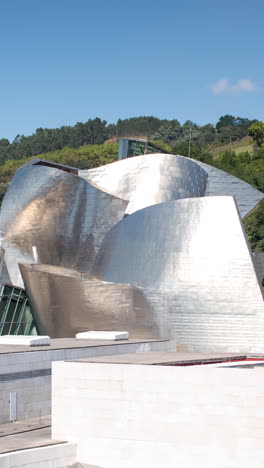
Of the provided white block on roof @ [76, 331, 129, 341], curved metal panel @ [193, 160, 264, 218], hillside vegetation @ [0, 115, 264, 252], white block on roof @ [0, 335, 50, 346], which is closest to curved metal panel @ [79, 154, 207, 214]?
curved metal panel @ [193, 160, 264, 218]

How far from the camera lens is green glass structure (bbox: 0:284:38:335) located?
117 ft

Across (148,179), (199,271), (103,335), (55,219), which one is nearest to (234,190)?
(148,179)

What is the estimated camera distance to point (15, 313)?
3666 cm

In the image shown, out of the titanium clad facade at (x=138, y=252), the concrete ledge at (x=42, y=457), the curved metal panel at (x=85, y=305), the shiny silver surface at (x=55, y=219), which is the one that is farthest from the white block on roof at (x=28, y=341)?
the shiny silver surface at (x=55, y=219)

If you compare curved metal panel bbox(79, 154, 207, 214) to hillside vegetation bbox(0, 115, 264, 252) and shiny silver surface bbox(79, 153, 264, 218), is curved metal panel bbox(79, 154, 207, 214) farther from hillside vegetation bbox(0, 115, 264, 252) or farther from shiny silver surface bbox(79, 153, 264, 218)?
hillside vegetation bbox(0, 115, 264, 252)

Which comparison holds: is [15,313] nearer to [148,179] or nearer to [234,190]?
[148,179]

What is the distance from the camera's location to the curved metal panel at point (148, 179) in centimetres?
3547

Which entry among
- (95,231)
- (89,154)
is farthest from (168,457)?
(89,154)

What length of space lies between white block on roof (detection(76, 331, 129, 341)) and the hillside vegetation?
121ft

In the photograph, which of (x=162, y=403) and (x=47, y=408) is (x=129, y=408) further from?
(x=47, y=408)

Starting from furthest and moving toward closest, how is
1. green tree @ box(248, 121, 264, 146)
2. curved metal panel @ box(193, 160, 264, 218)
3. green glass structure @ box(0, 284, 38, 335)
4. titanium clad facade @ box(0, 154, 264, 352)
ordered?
green tree @ box(248, 121, 264, 146) < curved metal panel @ box(193, 160, 264, 218) < green glass structure @ box(0, 284, 38, 335) < titanium clad facade @ box(0, 154, 264, 352)

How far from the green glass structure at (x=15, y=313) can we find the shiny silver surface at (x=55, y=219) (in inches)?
27.8

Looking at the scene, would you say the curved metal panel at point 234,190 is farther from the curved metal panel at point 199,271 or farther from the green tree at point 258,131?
the green tree at point 258,131

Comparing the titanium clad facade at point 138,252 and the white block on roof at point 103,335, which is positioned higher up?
the titanium clad facade at point 138,252
